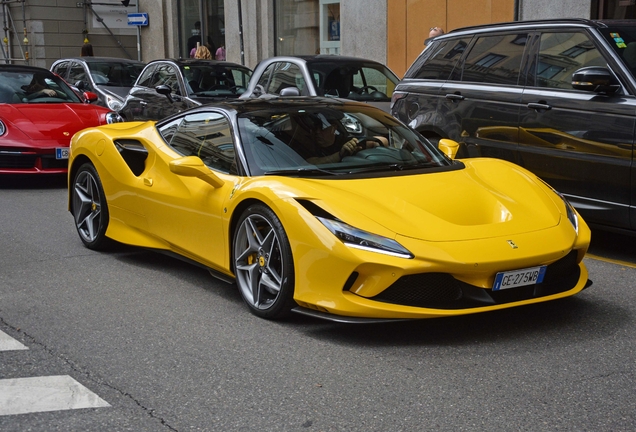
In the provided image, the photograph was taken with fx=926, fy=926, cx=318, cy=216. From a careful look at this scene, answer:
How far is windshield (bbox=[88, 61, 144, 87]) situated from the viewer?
1752 cm

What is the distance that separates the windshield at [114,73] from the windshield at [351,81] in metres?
6.53

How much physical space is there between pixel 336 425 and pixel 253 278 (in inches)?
70.9

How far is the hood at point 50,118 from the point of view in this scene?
1152 cm

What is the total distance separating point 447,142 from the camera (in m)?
6.62

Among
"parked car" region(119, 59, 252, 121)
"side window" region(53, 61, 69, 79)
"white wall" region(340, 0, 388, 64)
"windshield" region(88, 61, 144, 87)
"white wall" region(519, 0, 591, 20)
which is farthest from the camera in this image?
"white wall" region(340, 0, 388, 64)

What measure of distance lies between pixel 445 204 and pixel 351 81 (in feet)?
24.1

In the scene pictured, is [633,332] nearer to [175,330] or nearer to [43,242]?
[175,330]

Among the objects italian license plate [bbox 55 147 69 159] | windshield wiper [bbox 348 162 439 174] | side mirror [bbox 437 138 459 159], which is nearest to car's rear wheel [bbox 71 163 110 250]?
windshield wiper [bbox 348 162 439 174]

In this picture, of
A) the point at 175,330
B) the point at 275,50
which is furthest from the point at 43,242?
the point at 275,50

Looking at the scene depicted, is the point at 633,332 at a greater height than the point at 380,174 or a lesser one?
lesser

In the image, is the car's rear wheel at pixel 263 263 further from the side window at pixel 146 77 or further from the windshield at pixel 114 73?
the windshield at pixel 114 73

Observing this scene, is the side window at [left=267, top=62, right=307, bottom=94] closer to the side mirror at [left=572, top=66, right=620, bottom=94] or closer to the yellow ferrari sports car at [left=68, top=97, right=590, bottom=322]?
the yellow ferrari sports car at [left=68, top=97, right=590, bottom=322]

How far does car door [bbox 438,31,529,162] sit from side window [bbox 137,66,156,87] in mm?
7291

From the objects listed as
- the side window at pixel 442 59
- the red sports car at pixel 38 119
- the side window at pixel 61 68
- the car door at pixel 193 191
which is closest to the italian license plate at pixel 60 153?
the red sports car at pixel 38 119
